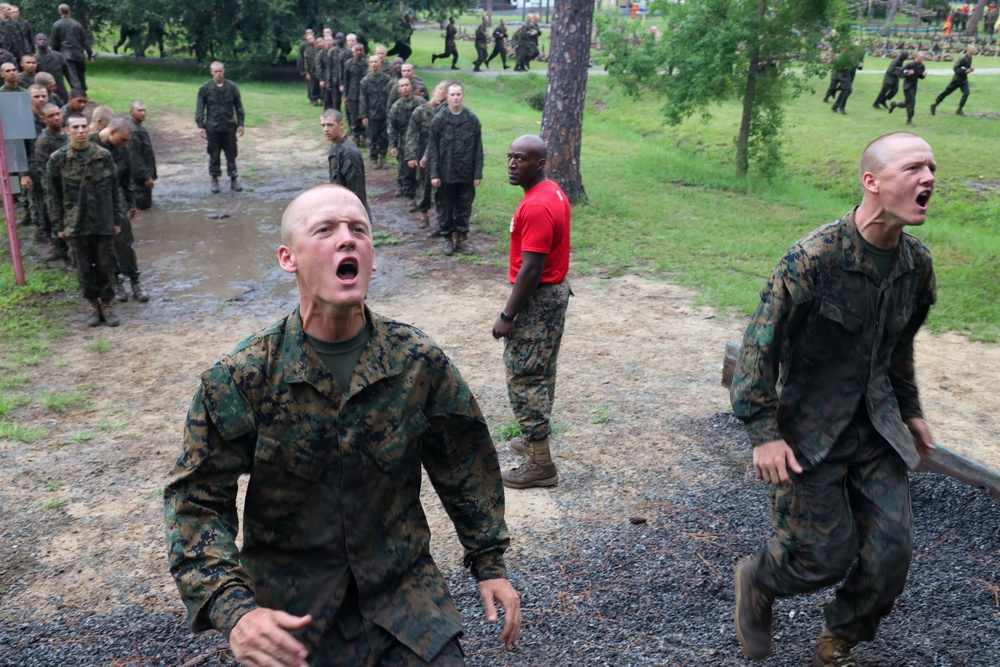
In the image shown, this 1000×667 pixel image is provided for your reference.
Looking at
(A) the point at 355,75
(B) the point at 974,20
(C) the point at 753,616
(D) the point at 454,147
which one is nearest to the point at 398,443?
(C) the point at 753,616

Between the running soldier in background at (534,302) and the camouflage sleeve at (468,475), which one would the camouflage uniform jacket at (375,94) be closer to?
the running soldier in background at (534,302)

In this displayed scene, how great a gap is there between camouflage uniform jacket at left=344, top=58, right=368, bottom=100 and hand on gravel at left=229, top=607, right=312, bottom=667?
730 inches

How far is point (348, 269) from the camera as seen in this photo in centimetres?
265

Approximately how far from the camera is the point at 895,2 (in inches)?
1900

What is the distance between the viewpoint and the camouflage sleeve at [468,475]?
2799 millimetres

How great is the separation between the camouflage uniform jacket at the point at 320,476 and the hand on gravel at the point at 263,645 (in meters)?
A: 0.21

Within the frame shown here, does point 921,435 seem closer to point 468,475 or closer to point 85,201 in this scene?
point 468,475

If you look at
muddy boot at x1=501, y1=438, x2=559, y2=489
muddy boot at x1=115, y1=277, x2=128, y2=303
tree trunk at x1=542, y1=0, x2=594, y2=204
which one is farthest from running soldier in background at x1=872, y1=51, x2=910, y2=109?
muddy boot at x1=501, y1=438, x2=559, y2=489

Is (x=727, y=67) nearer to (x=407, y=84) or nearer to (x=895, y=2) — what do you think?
(x=407, y=84)

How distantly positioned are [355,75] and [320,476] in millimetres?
18612

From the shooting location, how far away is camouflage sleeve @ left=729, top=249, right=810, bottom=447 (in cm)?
367

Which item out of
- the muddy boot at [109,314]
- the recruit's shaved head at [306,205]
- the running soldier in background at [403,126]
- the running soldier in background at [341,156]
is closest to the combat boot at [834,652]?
the recruit's shaved head at [306,205]

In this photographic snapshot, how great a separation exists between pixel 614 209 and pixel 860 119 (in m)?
12.7

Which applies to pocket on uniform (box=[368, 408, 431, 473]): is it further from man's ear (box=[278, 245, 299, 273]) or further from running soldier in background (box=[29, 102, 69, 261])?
running soldier in background (box=[29, 102, 69, 261])
